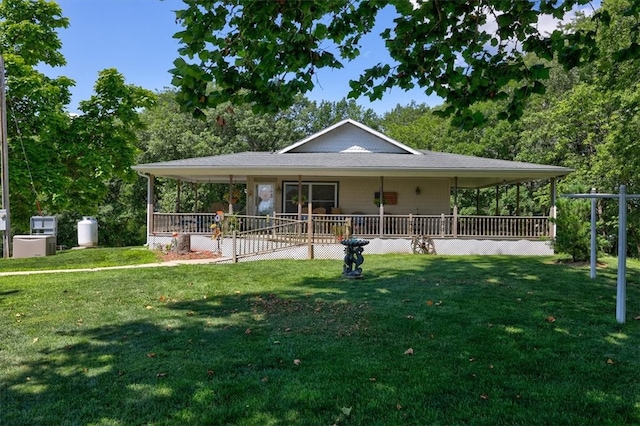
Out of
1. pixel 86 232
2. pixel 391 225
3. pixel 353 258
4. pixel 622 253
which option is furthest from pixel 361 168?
pixel 86 232

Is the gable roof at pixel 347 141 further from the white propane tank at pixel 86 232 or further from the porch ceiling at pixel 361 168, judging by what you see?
the white propane tank at pixel 86 232

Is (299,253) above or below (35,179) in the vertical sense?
below

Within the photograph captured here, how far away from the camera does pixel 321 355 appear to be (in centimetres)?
423

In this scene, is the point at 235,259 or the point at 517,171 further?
the point at 517,171

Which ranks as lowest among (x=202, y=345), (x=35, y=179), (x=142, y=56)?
(x=202, y=345)

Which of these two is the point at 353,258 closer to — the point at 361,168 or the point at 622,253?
the point at 622,253

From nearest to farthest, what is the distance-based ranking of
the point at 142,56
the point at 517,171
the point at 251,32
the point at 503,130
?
the point at 251,32 → the point at 142,56 → the point at 517,171 → the point at 503,130

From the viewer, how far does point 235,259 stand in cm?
1216

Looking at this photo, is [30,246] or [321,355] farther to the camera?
[30,246]

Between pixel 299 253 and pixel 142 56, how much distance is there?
275 inches

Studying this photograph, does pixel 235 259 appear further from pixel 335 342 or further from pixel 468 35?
pixel 468 35

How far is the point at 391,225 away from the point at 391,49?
38.7 ft

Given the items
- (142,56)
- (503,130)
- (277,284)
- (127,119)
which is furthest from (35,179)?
(503,130)

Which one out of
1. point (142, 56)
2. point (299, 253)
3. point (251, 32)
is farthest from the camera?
point (299, 253)
